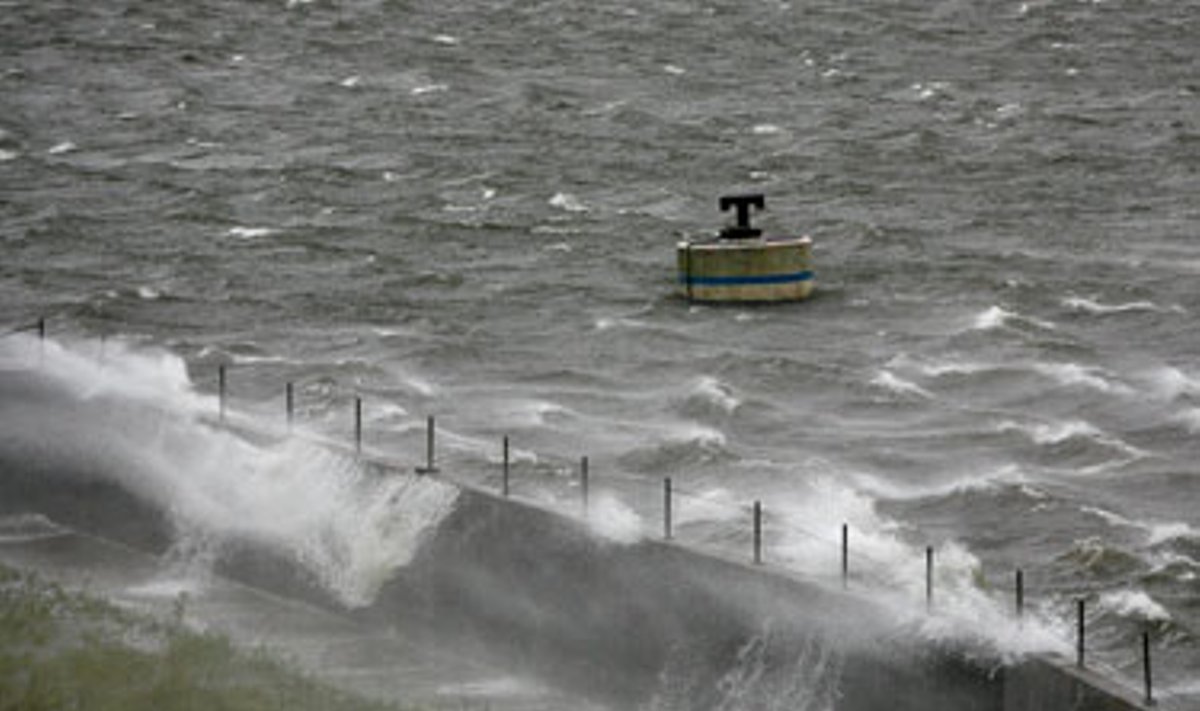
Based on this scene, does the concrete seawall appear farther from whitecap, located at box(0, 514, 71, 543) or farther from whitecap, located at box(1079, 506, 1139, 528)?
whitecap, located at box(1079, 506, 1139, 528)

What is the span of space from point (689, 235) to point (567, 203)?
7.14m

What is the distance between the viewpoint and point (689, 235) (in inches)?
2813

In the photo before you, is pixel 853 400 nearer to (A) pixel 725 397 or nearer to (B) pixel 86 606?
(A) pixel 725 397

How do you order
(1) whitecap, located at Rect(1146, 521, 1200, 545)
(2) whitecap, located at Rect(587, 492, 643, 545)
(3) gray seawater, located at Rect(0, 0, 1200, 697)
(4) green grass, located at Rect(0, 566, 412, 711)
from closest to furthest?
(4) green grass, located at Rect(0, 566, 412, 711), (2) whitecap, located at Rect(587, 492, 643, 545), (1) whitecap, located at Rect(1146, 521, 1200, 545), (3) gray seawater, located at Rect(0, 0, 1200, 697)

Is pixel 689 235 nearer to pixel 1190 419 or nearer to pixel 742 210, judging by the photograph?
pixel 742 210

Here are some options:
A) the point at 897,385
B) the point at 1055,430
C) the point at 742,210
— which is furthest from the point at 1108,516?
the point at 742,210

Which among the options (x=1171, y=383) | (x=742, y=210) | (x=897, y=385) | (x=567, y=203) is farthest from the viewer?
(x=567, y=203)

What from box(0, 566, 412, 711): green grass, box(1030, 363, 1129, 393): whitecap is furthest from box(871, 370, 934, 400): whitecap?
box(0, 566, 412, 711): green grass

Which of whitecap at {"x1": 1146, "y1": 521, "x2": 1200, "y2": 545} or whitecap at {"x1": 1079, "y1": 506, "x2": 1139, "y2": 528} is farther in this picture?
whitecap at {"x1": 1079, "y1": 506, "x2": 1139, "y2": 528}

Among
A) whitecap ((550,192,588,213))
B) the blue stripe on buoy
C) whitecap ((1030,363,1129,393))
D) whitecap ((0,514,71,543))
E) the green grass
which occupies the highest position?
the green grass

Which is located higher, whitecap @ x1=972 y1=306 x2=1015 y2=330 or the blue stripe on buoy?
the blue stripe on buoy

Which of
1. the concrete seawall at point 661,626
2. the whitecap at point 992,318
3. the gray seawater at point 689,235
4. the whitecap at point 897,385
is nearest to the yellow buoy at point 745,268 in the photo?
the gray seawater at point 689,235

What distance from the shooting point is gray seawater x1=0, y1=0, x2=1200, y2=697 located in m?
43.2

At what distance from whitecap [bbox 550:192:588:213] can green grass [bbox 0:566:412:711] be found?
4310 centimetres
